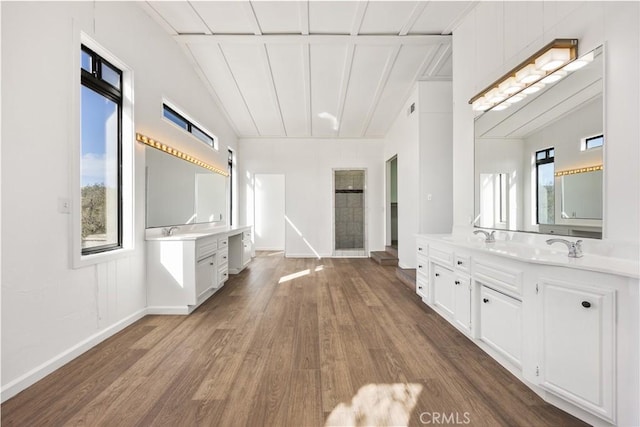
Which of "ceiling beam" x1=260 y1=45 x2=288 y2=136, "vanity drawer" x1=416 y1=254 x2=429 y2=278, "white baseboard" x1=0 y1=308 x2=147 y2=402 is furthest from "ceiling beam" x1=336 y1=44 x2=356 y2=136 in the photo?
"white baseboard" x1=0 y1=308 x2=147 y2=402

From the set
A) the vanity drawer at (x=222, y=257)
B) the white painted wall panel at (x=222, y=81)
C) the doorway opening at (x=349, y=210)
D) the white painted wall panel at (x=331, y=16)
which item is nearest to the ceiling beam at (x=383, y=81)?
the white painted wall panel at (x=331, y=16)

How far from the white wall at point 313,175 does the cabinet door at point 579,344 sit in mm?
5574

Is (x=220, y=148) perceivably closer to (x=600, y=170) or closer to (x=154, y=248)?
(x=154, y=248)

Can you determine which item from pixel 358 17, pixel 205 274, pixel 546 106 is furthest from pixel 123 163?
pixel 546 106

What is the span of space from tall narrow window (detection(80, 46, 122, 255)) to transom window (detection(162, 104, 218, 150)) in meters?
0.89

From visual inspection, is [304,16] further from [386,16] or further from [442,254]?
[442,254]

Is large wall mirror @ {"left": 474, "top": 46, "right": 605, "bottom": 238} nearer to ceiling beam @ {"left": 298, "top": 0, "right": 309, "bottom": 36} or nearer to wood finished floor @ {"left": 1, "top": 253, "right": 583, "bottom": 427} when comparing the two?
wood finished floor @ {"left": 1, "top": 253, "right": 583, "bottom": 427}

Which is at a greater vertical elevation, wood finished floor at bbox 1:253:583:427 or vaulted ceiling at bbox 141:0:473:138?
vaulted ceiling at bbox 141:0:473:138

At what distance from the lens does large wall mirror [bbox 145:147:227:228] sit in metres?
3.26

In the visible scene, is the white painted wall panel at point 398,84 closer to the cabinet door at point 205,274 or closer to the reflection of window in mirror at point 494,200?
the reflection of window in mirror at point 494,200

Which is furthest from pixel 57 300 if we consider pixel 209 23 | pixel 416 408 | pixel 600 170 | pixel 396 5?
pixel 396 5

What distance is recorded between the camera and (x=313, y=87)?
4727mm

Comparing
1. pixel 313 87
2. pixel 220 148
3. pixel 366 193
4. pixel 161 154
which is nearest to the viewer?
pixel 161 154

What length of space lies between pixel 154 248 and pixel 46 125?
1.56 meters
